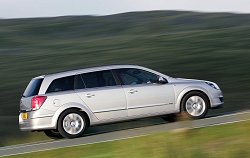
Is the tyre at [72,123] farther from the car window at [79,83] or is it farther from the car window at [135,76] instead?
the car window at [135,76]

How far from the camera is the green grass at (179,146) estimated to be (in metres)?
9.93

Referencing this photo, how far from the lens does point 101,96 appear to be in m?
14.8

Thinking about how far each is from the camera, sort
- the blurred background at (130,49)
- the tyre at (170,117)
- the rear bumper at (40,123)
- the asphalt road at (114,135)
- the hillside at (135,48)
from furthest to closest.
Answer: the hillside at (135,48), the blurred background at (130,49), the tyre at (170,117), the rear bumper at (40,123), the asphalt road at (114,135)

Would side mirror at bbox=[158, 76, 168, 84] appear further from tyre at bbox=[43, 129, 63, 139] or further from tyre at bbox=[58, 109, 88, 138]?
tyre at bbox=[43, 129, 63, 139]

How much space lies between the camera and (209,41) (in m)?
52.1

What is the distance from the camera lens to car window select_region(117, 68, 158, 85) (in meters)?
15.2

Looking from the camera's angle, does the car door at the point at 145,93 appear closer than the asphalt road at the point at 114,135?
No

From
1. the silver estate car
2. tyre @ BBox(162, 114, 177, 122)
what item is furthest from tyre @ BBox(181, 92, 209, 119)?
tyre @ BBox(162, 114, 177, 122)

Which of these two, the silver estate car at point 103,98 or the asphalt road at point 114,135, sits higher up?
the silver estate car at point 103,98

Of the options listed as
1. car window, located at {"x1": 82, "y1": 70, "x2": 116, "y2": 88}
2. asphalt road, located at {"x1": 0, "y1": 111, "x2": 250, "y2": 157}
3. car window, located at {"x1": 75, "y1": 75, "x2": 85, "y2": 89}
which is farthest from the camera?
car window, located at {"x1": 82, "y1": 70, "x2": 116, "y2": 88}

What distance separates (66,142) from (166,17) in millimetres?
71501

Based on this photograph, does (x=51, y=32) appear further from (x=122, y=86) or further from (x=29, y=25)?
(x=122, y=86)

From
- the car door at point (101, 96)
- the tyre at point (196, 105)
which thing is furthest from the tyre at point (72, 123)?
Answer: the tyre at point (196, 105)

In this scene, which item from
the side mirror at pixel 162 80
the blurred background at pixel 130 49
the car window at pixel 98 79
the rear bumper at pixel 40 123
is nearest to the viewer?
the rear bumper at pixel 40 123
